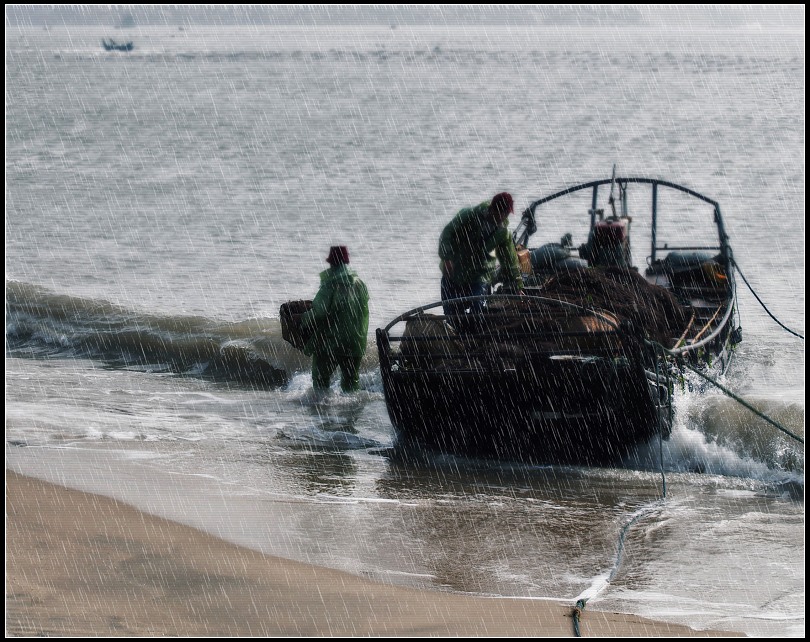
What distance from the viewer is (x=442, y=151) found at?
36.2 meters

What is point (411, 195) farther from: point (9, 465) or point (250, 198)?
point (9, 465)

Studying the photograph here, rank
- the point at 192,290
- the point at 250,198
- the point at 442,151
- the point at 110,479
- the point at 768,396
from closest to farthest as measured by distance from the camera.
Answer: the point at 110,479 < the point at 768,396 < the point at 192,290 < the point at 250,198 < the point at 442,151

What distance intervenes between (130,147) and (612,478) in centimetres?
3137

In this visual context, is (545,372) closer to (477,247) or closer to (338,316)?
(477,247)

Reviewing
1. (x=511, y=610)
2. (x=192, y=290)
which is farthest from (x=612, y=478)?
(x=192, y=290)

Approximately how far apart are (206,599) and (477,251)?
4392 mm

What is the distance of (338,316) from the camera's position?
9906mm

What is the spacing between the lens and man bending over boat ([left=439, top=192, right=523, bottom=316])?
29.3 feet

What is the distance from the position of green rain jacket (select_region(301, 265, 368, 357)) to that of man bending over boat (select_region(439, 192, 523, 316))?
0.97 metres

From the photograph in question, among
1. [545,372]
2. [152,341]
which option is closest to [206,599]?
[545,372]

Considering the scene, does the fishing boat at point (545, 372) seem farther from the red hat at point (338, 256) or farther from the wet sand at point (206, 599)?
the wet sand at point (206, 599)

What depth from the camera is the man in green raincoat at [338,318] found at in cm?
981

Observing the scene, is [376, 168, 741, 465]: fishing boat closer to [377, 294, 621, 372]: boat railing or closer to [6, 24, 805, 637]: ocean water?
[377, 294, 621, 372]: boat railing

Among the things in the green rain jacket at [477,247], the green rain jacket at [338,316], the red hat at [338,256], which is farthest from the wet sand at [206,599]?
the red hat at [338,256]
